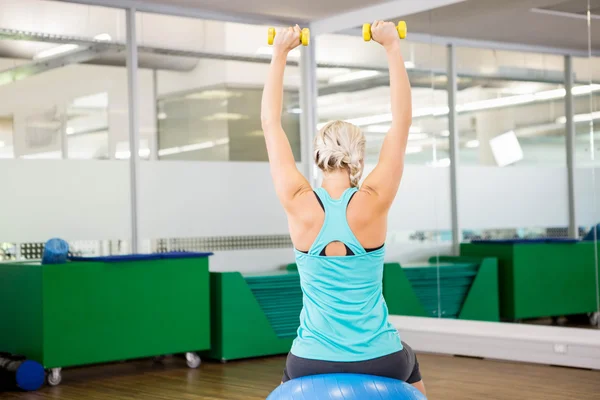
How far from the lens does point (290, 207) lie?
2.19 m

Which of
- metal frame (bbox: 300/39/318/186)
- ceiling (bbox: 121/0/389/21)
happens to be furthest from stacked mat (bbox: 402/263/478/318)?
ceiling (bbox: 121/0/389/21)

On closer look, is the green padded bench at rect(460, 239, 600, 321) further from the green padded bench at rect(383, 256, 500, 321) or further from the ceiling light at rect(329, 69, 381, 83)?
the ceiling light at rect(329, 69, 381, 83)

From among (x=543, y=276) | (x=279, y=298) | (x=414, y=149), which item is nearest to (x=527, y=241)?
(x=543, y=276)

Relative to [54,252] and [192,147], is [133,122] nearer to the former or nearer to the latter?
[192,147]

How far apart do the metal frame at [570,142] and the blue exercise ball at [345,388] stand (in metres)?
4.13

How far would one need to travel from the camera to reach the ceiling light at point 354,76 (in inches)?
306

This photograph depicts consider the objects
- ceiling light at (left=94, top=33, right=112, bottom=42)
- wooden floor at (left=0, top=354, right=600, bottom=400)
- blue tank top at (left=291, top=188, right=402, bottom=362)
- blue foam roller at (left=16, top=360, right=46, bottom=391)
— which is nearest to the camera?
blue tank top at (left=291, top=188, right=402, bottom=362)

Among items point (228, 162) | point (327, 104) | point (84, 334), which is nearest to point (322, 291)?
point (84, 334)

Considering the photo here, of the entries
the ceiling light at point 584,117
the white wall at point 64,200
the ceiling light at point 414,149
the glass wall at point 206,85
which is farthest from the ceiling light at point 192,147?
the ceiling light at point 584,117

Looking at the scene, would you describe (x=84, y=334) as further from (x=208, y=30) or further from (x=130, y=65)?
(x=208, y=30)

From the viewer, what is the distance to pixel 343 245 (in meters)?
2.15

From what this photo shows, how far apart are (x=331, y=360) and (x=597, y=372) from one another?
4.10m

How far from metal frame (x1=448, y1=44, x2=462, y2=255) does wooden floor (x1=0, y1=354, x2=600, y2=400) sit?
1.08 m

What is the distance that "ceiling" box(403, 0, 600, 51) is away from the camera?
233 inches
